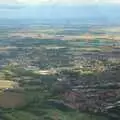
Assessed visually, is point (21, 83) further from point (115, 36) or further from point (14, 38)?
point (115, 36)

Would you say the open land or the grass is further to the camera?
the grass

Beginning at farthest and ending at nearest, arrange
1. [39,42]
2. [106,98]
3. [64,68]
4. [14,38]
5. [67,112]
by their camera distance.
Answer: [14,38] → [39,42] → [64,68] → [106,98] → [67,112]

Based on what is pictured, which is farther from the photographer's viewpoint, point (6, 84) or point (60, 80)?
point (60, 80)

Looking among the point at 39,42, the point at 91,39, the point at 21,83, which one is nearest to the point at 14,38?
the point at 39,42

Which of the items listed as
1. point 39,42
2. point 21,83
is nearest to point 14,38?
point 39,42

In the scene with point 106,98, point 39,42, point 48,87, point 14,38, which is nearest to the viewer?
point 106,98

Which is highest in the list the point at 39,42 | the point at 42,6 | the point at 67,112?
the point at 42,6

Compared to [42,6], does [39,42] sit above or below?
below

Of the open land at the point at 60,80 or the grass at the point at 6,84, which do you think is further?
the grass at the point at 6,84

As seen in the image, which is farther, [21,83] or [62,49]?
[62,49]

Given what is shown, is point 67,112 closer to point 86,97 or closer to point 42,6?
point 86,97
